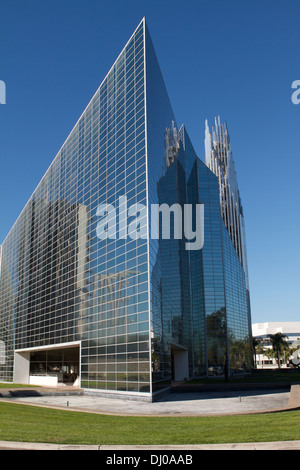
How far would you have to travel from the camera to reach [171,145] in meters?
53.1

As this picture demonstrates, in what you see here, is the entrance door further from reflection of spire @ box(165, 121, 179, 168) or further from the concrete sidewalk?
the concrete sidewalk

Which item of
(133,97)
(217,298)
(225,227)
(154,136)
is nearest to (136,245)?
(154,136)

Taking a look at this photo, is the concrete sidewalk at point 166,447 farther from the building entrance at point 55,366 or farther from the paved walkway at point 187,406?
the building entrance at point 55,366

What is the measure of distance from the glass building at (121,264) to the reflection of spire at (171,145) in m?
0.21

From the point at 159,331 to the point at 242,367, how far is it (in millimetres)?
54484

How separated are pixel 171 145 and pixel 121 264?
860 inches

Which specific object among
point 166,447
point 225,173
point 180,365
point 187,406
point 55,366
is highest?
point 225,173

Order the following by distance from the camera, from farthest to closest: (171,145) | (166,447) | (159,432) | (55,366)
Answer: (55,366) → (171,145) → (159,432) → (166,447)

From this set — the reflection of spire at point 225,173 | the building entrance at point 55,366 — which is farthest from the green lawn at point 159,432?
the reflection of spire at point 225,173

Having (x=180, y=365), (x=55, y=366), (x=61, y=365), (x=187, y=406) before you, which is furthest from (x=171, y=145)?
(x=55, y=366)

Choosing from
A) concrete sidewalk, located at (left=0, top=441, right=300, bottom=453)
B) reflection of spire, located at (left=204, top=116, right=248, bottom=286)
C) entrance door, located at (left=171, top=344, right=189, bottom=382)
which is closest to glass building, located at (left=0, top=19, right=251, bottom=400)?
entrance door, located at (left=171, top=344, right=189, bottom=382)

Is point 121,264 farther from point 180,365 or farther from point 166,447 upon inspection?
point 180,365

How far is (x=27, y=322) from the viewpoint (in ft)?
218

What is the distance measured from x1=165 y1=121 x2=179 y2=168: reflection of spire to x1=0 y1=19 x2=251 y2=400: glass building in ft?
0.68
